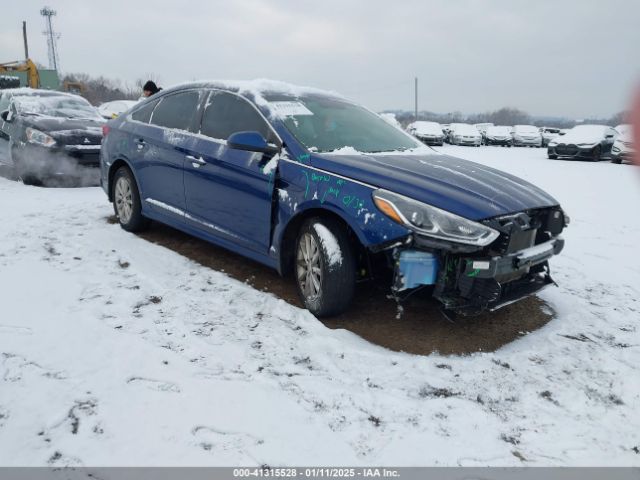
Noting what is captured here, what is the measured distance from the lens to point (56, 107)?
8.98 metres

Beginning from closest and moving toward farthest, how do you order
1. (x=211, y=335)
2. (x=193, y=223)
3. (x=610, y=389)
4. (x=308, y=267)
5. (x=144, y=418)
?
(x=144, y=418)
(x=610, y=389)
(x=211, y=335)
(x=308, y=267)
(x=193, y=223)

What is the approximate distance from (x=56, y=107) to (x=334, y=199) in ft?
25.3

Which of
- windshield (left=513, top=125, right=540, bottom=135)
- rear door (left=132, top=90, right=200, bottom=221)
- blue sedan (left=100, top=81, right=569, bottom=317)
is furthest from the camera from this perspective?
windshield (left=513, top=125, right=540, bottom=135)

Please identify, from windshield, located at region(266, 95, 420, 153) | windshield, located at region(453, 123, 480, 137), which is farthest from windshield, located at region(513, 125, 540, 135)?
windshield, located at region(266, 95, 420, 153)

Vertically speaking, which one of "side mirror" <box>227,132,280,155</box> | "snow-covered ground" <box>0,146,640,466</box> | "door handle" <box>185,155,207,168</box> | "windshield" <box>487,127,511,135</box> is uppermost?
"windshield" <box>487,127,511,135</box>

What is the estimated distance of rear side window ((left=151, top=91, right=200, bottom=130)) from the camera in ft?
15.3

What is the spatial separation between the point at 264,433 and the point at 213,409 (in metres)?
0.31

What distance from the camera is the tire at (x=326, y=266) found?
3.32 metres

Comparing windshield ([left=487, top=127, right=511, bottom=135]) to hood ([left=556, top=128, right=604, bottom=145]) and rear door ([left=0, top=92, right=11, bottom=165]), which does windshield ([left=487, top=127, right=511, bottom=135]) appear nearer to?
hood ([left=556, top=128, right=604, bottom=145])

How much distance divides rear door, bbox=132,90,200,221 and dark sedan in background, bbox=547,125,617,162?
17408 mm

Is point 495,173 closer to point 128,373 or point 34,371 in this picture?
point 128,373

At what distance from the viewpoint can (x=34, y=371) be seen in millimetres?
2705

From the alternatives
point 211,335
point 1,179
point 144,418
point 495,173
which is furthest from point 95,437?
point 1,179

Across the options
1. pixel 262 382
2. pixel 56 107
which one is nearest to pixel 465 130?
pixel 56 107
